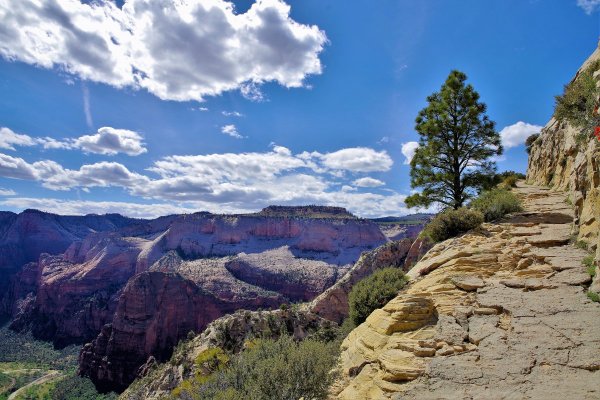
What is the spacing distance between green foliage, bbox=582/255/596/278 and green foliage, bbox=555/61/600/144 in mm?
3366

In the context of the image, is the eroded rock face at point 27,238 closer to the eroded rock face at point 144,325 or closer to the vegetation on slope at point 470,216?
the eroded rock face at point 144,325

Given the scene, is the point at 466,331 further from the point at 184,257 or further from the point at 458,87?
the point at 184,257

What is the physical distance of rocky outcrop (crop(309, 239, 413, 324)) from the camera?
43.2 meters

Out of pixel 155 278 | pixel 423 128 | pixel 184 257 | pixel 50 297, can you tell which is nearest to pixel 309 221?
pixel 184 257

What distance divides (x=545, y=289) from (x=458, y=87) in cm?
1386

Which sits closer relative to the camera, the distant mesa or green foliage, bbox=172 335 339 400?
green foliage, bbox=172 335 339 400

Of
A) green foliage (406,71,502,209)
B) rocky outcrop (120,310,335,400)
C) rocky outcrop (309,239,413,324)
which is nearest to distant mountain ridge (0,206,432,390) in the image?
rocky outcrop (309,239,413,324)

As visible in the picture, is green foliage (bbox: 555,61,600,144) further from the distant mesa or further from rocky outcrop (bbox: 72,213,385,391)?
the distant mesa

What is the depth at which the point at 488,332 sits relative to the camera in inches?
283

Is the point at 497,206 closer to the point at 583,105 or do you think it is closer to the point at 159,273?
the point at 583,105

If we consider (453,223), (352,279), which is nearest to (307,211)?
(352,279)

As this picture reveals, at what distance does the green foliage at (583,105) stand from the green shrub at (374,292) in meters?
6.50

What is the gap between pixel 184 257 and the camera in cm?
12325

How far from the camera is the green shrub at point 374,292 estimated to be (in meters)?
11.0
